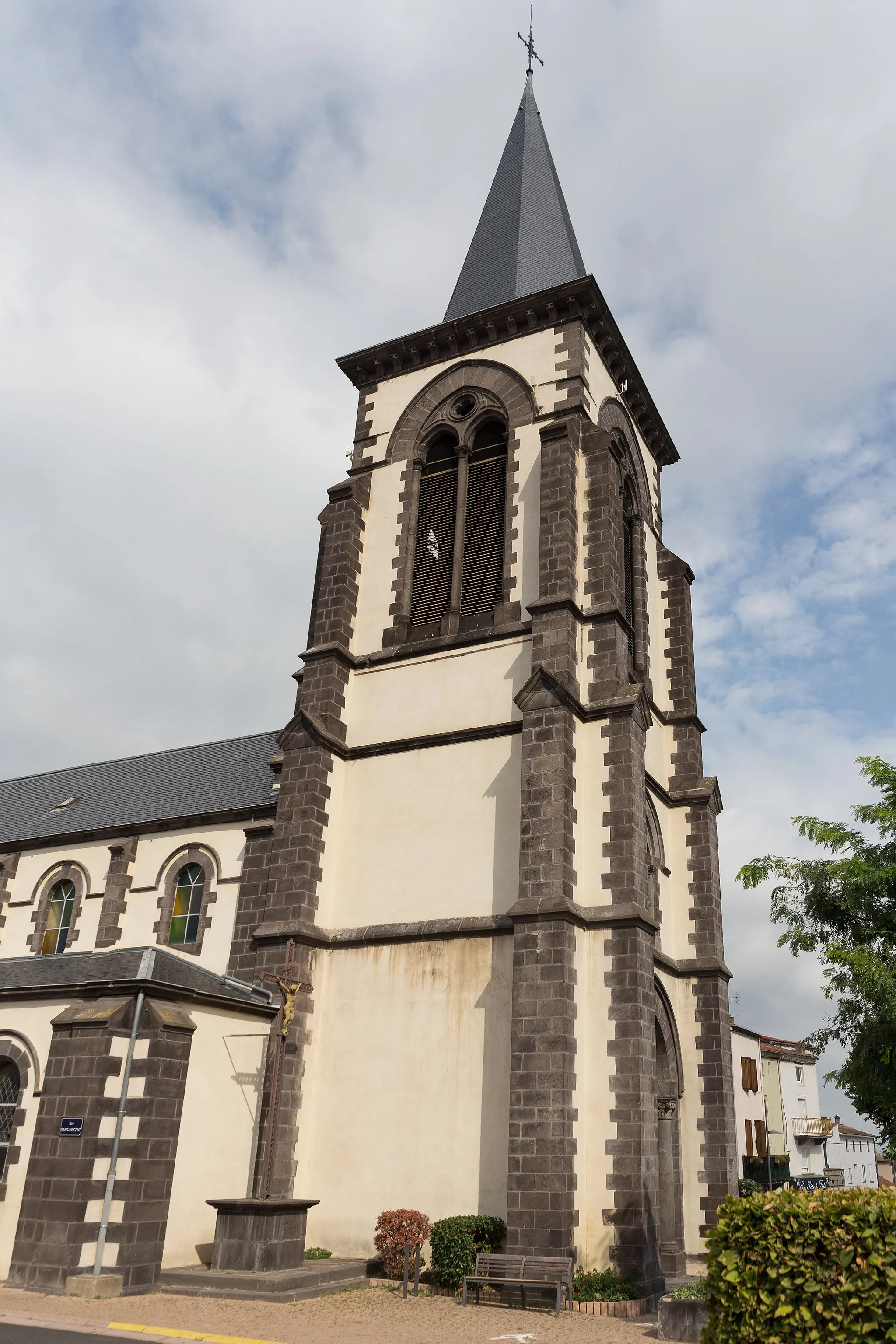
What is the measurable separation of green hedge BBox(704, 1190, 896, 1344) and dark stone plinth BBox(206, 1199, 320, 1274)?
25.7ft

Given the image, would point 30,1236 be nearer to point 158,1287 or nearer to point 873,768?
point 158,1287

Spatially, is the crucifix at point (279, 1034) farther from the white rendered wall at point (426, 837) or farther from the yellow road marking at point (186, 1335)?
the yellow road marking at point (186, 1335)

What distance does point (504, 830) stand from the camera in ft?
54.9

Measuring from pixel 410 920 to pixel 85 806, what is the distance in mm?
12864

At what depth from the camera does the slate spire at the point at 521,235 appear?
2338cm

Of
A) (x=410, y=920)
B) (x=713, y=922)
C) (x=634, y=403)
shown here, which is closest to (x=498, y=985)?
(x=410, y=920)

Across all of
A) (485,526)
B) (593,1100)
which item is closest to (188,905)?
(485,526)

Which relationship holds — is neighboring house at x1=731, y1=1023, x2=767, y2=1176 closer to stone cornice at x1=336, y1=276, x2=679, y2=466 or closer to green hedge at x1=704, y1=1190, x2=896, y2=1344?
stone cornice at x1=336, y1=276, x2=679, y2=466

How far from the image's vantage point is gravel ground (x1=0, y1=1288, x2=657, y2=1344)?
10812mm

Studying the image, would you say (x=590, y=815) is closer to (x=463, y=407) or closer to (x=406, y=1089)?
(x=406, y=1089)

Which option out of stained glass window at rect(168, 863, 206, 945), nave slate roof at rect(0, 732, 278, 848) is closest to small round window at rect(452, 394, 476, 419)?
nave slate roof at rect(0, 732, 278, 848)

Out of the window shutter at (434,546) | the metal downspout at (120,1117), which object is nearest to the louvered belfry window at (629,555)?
the window shutter at (434,546)

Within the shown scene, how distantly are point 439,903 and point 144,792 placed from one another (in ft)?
38.9

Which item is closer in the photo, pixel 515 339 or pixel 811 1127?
pixel 515 339
